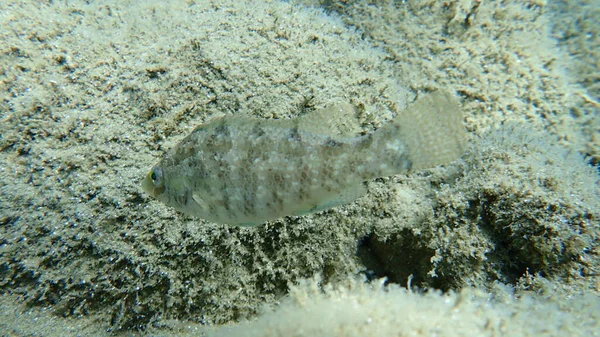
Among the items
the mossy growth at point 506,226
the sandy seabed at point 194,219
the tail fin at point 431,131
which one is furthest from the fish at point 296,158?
the mossy growth at point 506,226

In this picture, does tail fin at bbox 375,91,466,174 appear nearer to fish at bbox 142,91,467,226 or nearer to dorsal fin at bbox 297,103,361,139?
fish at bbox 142,91,467,226

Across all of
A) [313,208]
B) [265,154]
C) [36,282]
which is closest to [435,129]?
[313,208]

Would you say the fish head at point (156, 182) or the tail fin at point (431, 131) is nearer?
the tail fin at point (431, 131)

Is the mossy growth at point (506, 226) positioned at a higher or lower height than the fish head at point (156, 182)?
higher

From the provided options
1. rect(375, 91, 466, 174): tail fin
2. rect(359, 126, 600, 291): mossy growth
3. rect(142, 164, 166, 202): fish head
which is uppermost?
rect(375, 91, 466, 174): tail fin

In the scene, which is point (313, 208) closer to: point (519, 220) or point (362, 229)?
point (362, 229)

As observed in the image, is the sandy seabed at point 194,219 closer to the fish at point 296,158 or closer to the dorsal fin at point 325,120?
the fish at point 296,158

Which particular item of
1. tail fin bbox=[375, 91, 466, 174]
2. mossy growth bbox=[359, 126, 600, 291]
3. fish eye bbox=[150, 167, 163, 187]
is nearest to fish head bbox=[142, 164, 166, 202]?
fish eye bbox=[150, 167, 163, 187]
